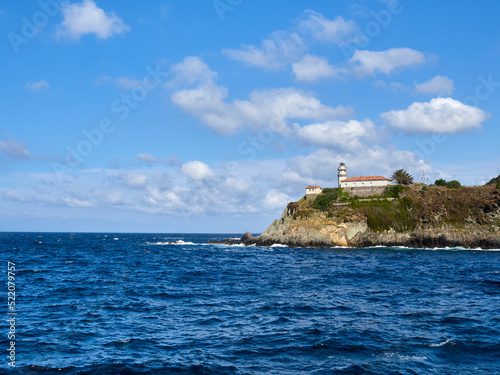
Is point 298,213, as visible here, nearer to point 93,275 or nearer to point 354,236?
point 354,236

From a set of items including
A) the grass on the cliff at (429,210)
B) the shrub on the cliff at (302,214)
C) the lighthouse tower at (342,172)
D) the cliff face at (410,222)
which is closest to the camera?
the cliff face at (410,222)

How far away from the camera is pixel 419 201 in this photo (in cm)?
10338

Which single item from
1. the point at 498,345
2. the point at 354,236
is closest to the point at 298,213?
the point at 354,236

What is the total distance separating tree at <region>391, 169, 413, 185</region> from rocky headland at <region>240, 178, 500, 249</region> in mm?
11392

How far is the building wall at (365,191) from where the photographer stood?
11775 cm

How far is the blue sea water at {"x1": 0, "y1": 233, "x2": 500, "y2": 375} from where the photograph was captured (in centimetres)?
1800

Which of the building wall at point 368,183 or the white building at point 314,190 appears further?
the white building at point 314,190

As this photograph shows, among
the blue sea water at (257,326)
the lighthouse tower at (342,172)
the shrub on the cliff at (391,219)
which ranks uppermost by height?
the lighthouse tower at (342,172)

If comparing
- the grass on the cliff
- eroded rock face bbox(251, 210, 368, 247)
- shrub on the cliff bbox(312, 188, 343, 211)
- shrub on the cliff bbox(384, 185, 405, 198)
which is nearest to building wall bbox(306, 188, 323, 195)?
shrub on the cliff bbox(312, 188, 343, 211)

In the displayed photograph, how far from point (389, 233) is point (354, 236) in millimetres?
8821

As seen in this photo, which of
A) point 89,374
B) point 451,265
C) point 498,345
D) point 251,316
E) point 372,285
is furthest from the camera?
point 451,265

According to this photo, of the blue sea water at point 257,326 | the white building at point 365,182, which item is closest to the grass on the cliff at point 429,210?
the white building at point 365,182

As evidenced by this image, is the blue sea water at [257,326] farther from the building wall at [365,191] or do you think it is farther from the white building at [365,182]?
the white building at [365,182]

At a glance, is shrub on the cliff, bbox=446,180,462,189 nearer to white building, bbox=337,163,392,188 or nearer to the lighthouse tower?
white building, bbox=337,163,392,188
